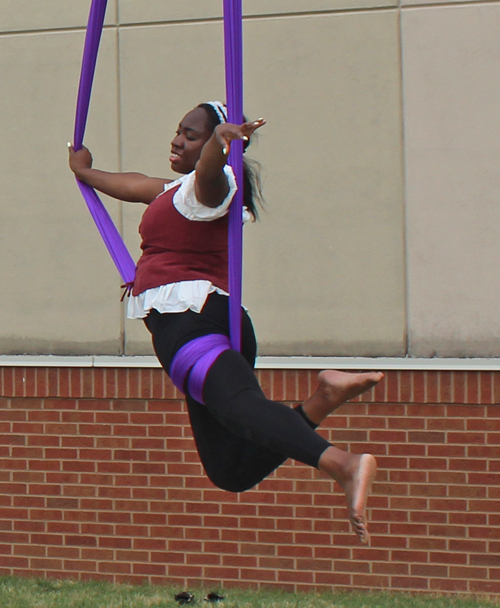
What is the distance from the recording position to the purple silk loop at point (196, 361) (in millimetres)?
2809

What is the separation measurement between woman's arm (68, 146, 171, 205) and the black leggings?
0.48 metres

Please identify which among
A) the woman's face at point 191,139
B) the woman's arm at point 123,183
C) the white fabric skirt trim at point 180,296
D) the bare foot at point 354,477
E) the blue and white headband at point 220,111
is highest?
the blue and white headband at point 220,111

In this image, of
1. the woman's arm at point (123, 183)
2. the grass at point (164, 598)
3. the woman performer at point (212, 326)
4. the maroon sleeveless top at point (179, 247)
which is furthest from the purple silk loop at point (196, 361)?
the grass at point (164, 598)

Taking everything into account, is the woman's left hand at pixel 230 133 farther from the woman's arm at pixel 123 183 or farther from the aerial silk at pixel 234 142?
the woman's arm at pixel 123 183

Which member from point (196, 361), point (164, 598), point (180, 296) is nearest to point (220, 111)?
point (180, 296)

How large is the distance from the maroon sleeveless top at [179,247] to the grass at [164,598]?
2.37 metres

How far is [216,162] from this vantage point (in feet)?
8.82

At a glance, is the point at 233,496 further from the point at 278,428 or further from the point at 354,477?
the point at 354,477

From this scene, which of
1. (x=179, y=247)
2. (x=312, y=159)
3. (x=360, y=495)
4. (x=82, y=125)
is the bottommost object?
(x=360, y=495)

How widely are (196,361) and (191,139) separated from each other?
2.48 feet

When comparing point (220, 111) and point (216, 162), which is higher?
point (220, 111)

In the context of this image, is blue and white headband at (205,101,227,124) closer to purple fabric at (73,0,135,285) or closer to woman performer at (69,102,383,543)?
woman performer at (69,102,383,543)

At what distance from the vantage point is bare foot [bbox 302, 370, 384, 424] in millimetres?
2930

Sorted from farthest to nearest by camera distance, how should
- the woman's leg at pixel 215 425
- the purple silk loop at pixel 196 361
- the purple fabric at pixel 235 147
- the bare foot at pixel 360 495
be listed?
the woman's leg at pixel 215 425 < the purple silk loop at pixel 196 361 < the purple fabric at pixel 235 147 < the bare foot at pixel 360 495
